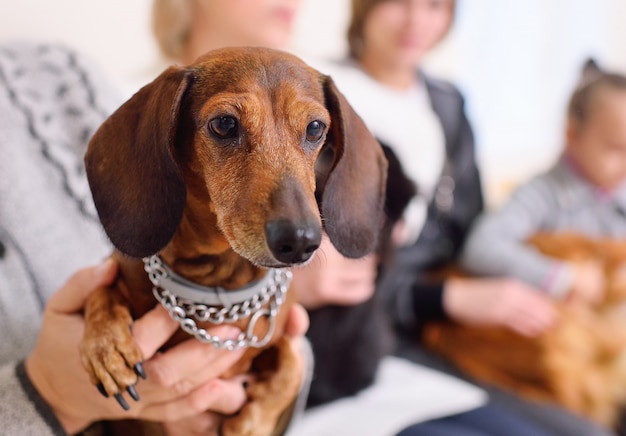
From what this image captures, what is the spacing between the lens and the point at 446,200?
→ 130cm

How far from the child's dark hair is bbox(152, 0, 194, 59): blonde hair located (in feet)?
3.69

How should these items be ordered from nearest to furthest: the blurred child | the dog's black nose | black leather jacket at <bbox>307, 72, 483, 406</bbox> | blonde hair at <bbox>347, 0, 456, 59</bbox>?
the dog's black nose, blonde hair at <bbox>347, 0, 456, 59</bbox>, black leather jacket at <bbox>307, 72, 483, 406</bbox>, the blurred child

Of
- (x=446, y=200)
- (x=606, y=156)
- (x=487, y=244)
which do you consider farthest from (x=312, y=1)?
(x=606, y=156)

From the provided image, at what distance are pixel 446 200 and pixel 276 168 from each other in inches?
36.0

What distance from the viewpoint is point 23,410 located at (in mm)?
591

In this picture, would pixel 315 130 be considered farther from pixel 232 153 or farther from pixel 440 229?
Result: pixel 440 229

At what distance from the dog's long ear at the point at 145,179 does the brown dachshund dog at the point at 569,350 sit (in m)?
1.01

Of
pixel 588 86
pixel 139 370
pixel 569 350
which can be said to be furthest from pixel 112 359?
pixel 588 86

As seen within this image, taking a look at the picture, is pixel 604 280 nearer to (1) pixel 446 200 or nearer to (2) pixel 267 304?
(1) pixel 446 200

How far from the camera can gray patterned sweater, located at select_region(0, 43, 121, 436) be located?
0.65 metres

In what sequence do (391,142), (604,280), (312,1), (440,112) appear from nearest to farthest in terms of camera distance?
(312,1), (391,142), (440,112), (604,280)

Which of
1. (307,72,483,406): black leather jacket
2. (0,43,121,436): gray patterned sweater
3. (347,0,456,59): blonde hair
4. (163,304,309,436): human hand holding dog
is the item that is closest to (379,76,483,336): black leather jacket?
(307,72,483,406): black leather jacket

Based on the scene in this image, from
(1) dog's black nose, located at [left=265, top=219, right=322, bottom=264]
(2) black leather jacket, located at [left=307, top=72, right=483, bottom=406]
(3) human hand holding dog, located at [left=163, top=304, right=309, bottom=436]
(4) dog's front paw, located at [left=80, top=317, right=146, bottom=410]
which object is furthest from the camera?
(2) black leather jacket, located at [left=307, top=72, right=483, bottom=406]

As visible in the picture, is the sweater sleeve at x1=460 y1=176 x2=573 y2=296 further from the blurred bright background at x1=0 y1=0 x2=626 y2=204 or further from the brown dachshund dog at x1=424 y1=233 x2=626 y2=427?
the blurred bright background at x1=0 y1=0 x2=626 y2=204
